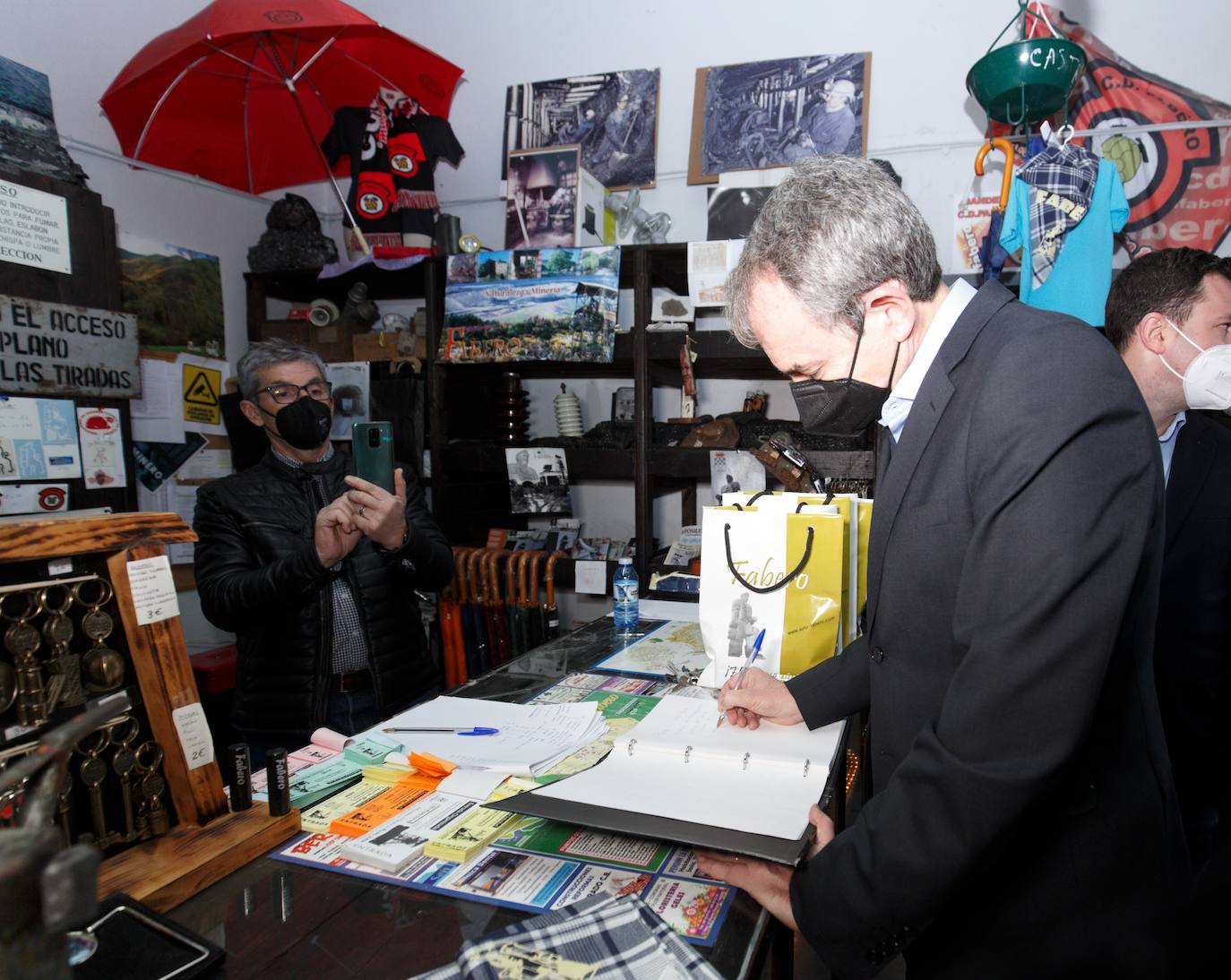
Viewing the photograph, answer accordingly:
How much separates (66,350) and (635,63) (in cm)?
283

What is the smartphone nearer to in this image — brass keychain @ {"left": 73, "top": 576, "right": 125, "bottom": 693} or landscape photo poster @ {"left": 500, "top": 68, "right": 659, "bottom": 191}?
brass keychain @ {"left": 73, "top": 576, "right": 125, "bottom": 693}

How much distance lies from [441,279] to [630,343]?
1.00 metres

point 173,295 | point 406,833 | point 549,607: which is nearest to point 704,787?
point 406,833

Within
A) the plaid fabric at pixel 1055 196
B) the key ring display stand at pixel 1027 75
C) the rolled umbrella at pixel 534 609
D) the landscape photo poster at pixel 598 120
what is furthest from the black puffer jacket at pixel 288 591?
the key ring display stand at pixel 1027 75

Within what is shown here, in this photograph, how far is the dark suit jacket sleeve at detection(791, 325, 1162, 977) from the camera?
80cm

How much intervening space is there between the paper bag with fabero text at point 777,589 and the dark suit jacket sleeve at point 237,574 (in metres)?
1.07

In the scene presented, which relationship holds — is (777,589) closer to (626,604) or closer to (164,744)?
(626,604)

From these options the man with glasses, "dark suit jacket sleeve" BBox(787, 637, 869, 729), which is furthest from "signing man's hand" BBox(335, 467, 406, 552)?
A: "dark suit jacket sleeve" BBox(787, 637, 869, 729)

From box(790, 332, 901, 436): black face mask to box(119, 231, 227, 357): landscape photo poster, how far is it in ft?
10.6

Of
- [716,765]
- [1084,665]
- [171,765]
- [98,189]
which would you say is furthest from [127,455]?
[1084,665]

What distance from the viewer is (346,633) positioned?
2270 mm

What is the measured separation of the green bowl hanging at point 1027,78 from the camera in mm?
2742

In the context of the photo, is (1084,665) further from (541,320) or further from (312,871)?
(541,320)

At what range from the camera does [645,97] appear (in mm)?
3789
